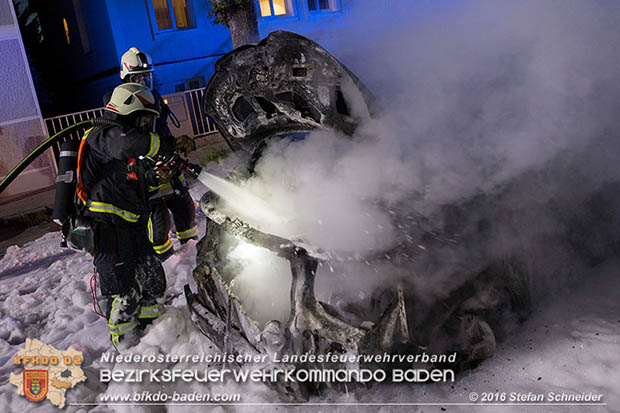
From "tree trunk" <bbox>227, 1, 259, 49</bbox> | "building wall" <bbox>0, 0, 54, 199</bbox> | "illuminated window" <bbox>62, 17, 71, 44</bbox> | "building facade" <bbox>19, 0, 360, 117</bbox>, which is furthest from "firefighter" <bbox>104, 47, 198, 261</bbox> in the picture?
"illuminated window" <bbox>62, 17, 71, 44</bbox>

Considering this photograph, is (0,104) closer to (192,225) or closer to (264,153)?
(192,225)

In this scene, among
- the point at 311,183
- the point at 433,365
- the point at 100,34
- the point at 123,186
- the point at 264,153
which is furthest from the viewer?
the point at 100,34

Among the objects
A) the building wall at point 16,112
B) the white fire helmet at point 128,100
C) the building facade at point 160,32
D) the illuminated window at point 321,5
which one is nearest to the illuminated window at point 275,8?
the building facade at point 160,32

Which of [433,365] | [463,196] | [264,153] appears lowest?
[433,365]

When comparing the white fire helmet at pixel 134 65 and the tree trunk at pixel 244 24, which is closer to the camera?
the white fire helmet at pixel 134 65

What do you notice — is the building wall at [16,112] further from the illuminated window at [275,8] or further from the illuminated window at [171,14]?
the illuminated window at [275,8]

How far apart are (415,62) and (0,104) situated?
11.0 metres

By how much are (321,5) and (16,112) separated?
11.2 m

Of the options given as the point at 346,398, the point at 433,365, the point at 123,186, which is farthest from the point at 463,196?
the point at 123,186

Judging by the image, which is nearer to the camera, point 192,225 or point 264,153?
point 264,153

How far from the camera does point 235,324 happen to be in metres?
2.66

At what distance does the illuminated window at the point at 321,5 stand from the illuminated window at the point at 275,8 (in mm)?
Result: 898

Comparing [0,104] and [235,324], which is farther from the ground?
[0,104]

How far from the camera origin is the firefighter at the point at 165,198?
4316mm
